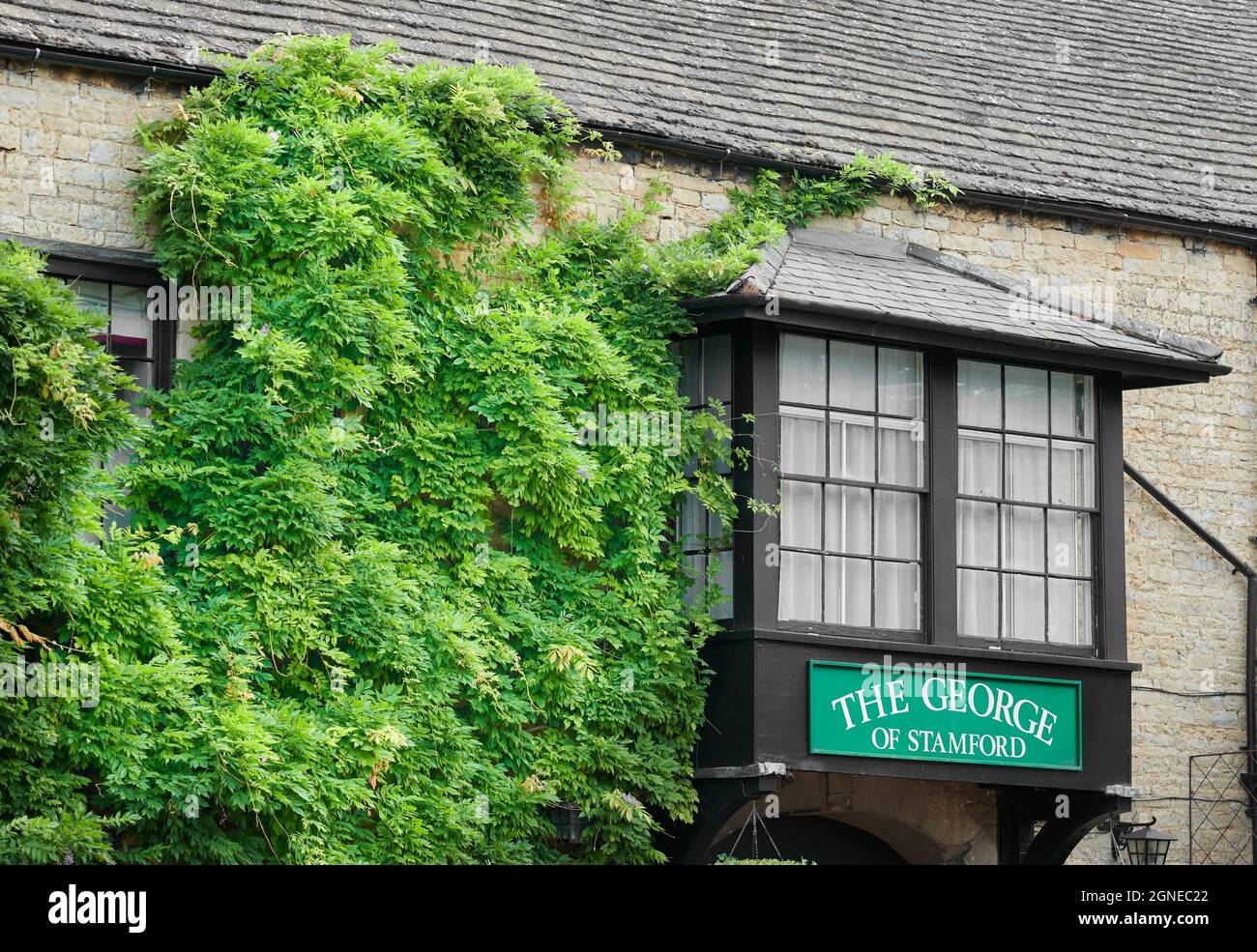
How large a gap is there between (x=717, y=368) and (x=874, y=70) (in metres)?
3.55

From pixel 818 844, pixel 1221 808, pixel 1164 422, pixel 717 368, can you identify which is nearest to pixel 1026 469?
pixel 1164 422

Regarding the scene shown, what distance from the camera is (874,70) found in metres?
14.0

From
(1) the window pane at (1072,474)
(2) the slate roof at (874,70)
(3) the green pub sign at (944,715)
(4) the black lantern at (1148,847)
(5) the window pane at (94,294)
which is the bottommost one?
(4) the black lantern at (1148,847)

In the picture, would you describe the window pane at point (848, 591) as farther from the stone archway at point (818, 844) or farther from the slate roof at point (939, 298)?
the stone archway at point (818, 844)

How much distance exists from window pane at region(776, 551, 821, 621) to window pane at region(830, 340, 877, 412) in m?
1.01

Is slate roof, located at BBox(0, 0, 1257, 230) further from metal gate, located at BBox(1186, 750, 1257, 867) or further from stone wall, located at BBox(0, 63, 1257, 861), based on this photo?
metal gate, located at BBox(1186, 750, 1257, 867)

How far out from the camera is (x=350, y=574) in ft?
34.0

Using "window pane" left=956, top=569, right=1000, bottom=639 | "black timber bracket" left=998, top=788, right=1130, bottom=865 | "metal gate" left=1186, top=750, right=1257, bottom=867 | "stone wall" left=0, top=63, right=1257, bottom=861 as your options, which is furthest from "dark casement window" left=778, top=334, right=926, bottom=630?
"metal gate" left=1186, top=750, right=1257, bottom=867

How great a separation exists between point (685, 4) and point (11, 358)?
21.9 feet

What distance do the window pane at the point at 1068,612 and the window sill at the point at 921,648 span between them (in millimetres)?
144

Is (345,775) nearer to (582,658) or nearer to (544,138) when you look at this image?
(582,658)

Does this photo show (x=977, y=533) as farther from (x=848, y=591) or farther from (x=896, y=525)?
(x=848, y=591)

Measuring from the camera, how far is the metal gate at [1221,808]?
12.8 metres

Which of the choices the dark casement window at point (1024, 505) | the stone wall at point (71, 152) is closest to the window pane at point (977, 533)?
the dark casement window at point (1024, 505)
